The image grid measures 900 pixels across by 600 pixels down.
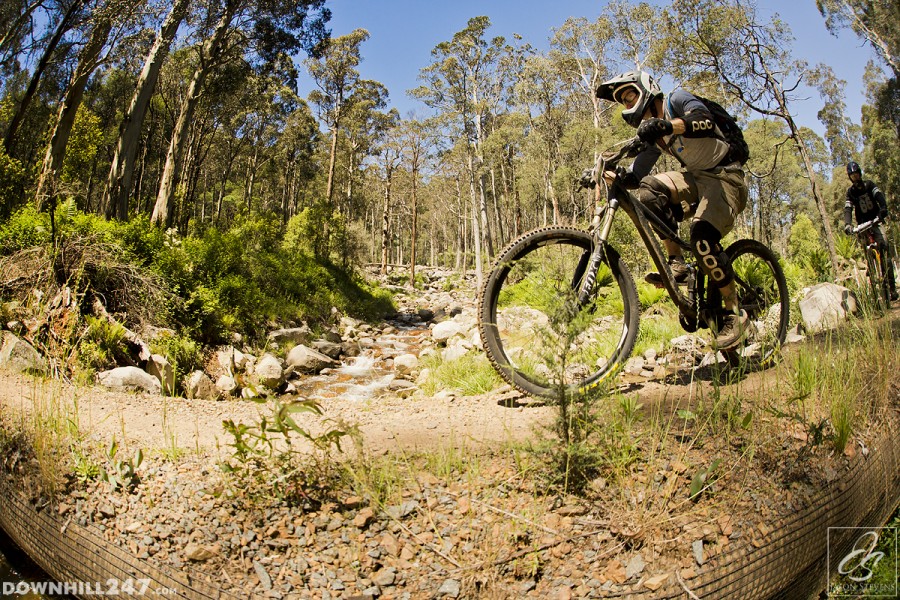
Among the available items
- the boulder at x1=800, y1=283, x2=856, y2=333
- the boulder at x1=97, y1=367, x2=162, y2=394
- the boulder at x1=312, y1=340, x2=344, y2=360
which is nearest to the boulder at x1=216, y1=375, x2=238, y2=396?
the boulder at x1=97, y1=367, x2=162, y2=394

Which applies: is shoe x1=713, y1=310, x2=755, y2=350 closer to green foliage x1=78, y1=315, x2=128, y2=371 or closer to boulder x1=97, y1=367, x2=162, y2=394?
boulder x1=97, y1=367, x2=162, y2=394

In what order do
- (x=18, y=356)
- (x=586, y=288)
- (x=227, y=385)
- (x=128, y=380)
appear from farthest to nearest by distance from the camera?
(x=227, y=385) → (x=128, y=380) → (x=18, y=356) → (x=586, y=288)

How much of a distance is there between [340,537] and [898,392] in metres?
3.15

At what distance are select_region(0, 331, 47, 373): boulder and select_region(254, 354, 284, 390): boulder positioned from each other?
10.2 ft

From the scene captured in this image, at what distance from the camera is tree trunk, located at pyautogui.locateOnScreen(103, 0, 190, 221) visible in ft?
37.6

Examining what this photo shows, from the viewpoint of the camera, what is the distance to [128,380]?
5031mm

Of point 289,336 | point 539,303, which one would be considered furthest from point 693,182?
point 289,336

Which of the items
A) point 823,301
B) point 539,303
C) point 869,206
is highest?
point 869,206

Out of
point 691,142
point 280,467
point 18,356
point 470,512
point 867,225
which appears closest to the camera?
point 470,512

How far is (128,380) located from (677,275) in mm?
5073

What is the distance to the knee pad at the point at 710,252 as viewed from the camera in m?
3.39

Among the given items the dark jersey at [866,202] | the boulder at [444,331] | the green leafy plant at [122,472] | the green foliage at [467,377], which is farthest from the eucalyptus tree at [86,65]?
the dark jersey at [866,202]

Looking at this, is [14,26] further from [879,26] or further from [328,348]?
[879,26]

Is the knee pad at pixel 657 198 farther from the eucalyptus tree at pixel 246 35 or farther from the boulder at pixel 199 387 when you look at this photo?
the eucalyptus tree at pixel 246 35
